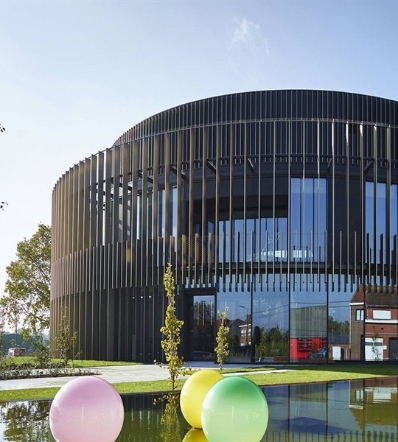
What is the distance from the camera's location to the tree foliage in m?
53.4

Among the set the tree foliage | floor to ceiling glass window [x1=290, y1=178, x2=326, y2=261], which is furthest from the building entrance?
the tree foliage

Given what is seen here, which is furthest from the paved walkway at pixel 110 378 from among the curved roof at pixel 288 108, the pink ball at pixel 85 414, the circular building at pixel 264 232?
the curved roof at pixel 288 108

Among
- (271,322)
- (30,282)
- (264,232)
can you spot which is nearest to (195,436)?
(264,232)

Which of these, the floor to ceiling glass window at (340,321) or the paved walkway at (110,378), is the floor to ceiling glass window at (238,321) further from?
the paved walkway at (110,378)

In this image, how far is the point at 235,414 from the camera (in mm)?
7852

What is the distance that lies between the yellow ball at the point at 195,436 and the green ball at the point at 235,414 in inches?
41.1

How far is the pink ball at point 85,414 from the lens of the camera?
7879mm

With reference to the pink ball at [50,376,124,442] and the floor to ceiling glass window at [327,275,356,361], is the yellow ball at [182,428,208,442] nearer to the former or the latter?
the pink ball at [50,376,124,442]

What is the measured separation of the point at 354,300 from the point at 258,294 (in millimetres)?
4124

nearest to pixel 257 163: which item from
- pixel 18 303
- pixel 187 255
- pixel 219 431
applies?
pixel 187 255

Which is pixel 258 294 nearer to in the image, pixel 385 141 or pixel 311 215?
pixel 311 215

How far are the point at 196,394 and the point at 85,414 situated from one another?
222cm

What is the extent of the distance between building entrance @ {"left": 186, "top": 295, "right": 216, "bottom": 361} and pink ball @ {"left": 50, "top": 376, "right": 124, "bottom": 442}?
63.1 ft

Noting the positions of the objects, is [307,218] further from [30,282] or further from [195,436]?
[30,282]
